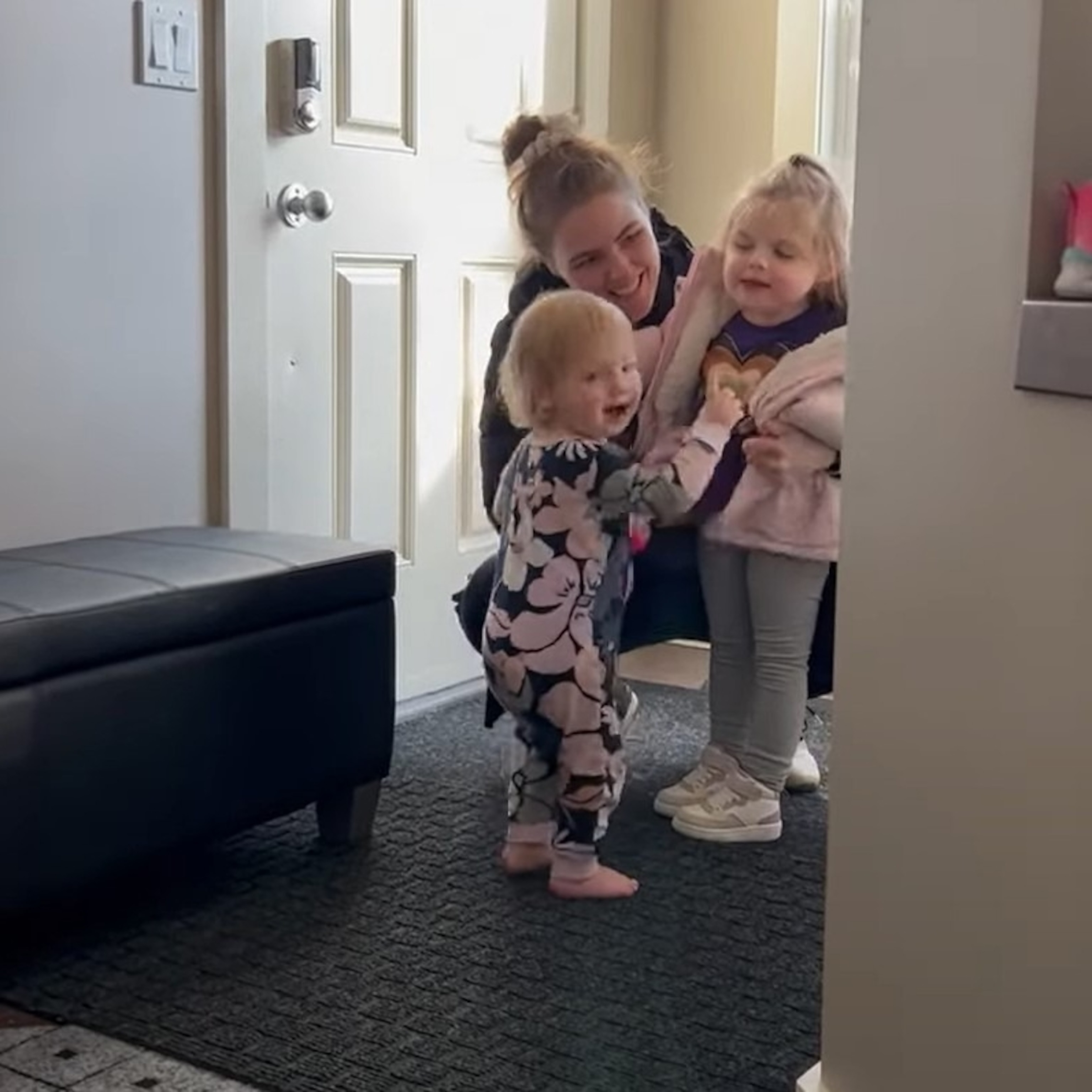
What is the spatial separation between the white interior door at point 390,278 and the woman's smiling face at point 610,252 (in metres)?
0.49

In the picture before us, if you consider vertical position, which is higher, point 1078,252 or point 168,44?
point 168,44

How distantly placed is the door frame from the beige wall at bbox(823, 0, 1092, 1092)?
1.44 meters

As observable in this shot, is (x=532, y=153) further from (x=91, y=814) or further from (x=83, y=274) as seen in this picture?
(x=91, y=814)

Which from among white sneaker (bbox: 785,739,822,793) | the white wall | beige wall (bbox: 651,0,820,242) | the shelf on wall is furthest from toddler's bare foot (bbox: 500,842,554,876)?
beige wall (bbox: 651,0,820,242)

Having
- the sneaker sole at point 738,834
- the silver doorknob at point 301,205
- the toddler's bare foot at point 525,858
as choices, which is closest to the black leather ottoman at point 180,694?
the toddler's bare foot at point 525,858

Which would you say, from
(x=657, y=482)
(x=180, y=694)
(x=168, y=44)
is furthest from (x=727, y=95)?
(x=180, y=694)

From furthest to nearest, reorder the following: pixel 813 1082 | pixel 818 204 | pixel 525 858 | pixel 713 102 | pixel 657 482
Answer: pixel 713 102 < pixel 818 204 < pixel 525 858 < pixel 657 482 < pixel 813 1082

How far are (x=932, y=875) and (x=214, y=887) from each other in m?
1.08

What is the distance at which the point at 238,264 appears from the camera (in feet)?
8.27

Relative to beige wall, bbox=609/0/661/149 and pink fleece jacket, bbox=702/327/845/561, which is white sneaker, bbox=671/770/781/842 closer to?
pink fleece jacket, bbox=702/327/845/561

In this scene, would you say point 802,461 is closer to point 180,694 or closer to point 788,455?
point 788,455

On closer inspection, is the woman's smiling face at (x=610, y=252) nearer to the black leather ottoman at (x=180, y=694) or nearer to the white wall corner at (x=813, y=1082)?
the black leather ottoman at (x=180, y=694)

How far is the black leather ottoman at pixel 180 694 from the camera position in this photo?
5.62 feet

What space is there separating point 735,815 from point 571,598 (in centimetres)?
46
